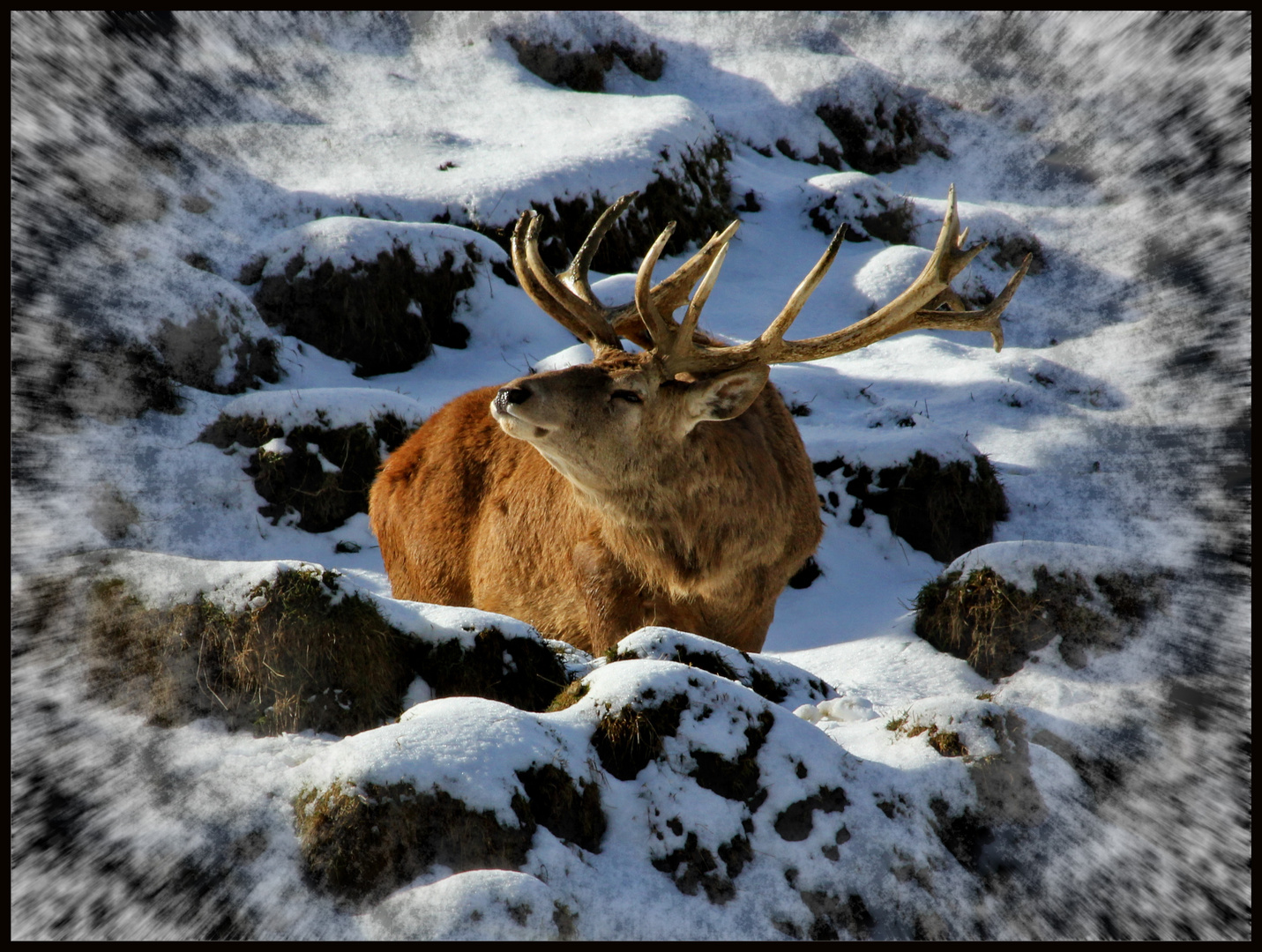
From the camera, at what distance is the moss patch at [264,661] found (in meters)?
3.50

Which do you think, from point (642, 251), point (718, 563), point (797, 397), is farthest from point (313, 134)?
point (718, 563)

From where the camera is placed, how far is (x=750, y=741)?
315 cm

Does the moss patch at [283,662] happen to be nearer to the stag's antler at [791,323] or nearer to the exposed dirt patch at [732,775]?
the exposed dirt patch at [732,775]

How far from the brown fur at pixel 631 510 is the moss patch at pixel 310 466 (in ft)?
6.65

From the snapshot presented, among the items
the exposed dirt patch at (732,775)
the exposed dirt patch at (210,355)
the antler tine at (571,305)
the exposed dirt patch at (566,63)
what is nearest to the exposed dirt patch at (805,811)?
the exposed dirt patch at (732,775)

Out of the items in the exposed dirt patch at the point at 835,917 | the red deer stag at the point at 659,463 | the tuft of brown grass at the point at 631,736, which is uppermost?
the red deer stag at the point at 659,463

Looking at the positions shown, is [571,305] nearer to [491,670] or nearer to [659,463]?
[659,463]

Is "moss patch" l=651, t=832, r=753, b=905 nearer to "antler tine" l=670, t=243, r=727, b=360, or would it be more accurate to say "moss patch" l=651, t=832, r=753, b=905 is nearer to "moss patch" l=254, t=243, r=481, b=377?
"antler tine" l=670, t=243, r=727, b=360

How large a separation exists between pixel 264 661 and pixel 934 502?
6.23 meters

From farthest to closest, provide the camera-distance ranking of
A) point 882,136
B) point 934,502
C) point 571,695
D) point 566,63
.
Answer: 1. point 882,136
2. point 566,63
3. point 934,502
4. point 571,695

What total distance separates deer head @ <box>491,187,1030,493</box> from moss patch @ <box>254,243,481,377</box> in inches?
213

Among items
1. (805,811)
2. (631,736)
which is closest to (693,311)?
(631,736)

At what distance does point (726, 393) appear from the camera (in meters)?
4.65

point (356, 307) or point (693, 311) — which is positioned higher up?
point (693, 311)
